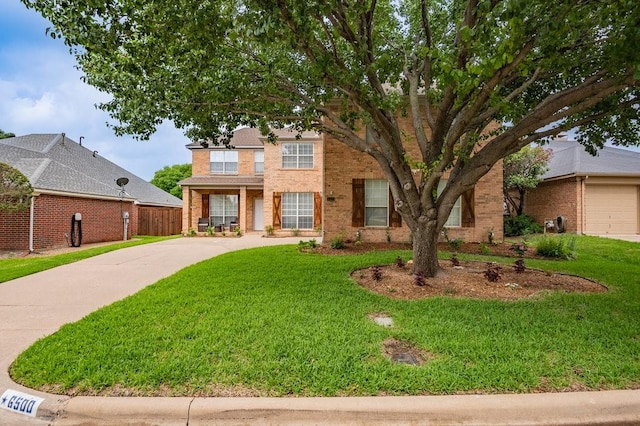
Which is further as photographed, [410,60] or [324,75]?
[410,60]

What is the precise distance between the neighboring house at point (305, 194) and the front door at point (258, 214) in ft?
0.20

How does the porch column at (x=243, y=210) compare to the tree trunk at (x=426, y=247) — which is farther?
the porch column at (x=243, y=210)

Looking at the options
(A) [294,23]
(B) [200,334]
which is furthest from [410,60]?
(B) [200,334]

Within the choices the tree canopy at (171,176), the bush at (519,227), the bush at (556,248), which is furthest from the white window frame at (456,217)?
the tree canopy at (171,176)

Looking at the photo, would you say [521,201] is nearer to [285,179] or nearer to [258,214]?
[285,179]

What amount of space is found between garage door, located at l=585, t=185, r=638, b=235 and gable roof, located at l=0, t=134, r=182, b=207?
2285cm

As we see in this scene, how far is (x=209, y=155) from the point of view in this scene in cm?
2106

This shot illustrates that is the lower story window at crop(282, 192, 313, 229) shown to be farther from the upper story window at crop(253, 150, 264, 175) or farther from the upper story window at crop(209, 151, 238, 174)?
the upper story window at crop(209, 151, 238, 174)

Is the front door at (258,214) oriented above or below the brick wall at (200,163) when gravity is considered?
below

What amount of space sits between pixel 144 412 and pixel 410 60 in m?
7.76

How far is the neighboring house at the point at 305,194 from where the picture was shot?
11906mm

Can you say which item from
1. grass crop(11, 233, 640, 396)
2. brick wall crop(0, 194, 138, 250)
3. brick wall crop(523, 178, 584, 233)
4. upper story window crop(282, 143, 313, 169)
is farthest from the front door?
brick wall crop(523, 178, 584, 233)

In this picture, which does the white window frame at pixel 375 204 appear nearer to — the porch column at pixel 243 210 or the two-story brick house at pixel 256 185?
the two-story brick house at pixel 256 185

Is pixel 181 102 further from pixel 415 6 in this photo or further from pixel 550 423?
pixel 550 423
